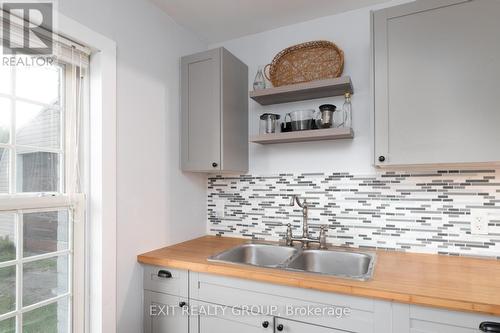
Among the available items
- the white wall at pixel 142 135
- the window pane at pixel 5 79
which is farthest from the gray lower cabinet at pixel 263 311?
the window pane at pixel 5 79

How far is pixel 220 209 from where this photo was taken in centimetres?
234

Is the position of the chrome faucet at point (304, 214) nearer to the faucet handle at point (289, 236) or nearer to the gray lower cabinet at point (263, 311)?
the faucet handle at point (289, 236)

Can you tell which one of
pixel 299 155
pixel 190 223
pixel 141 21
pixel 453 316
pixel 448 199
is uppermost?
pixel 141 21

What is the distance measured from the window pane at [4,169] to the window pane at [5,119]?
5 centimetres

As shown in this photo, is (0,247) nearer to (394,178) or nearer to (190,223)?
(190,223)

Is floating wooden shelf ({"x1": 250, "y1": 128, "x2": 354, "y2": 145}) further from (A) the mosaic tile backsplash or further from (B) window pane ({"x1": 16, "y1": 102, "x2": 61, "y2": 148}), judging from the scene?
(B) window pane ({"x1": 16, "y1": 102, "x2": 61, "y2": 148})

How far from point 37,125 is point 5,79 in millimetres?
218

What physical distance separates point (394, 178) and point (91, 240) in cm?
173

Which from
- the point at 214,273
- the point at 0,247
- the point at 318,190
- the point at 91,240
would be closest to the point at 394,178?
the point at 318,190

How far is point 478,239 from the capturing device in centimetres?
164

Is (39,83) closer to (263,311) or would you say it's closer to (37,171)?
(37,171)

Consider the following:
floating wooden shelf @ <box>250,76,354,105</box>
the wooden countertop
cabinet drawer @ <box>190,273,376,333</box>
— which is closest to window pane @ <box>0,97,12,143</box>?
the wooden countertop

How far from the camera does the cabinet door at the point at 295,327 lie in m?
1.32

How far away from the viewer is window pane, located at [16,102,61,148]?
1312 mm
